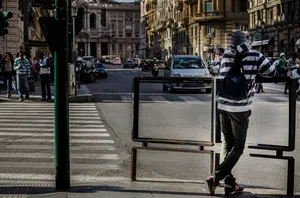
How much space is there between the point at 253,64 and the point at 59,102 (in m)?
2.14

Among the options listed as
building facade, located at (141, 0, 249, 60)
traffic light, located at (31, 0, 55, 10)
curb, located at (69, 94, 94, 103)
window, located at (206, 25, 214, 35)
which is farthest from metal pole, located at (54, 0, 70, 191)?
window, located at (206, 25, 214, 35)

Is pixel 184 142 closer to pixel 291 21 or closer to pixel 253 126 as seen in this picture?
pixel 253 126

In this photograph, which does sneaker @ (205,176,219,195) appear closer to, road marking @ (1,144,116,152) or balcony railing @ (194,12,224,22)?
road marking @ (1,144,116,152)

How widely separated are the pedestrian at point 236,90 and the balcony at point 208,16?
6517 centimetres

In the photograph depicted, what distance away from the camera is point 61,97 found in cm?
646

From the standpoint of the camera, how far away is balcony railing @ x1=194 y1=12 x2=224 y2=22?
231 feet

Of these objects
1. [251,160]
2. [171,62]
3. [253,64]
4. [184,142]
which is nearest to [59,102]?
[184,142]

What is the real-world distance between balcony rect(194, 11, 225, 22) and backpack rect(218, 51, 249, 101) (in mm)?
65294

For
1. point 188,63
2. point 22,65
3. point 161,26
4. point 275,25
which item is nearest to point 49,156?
point 22,65

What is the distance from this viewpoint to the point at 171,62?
88.3 feet

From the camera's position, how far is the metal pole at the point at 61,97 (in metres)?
6.44

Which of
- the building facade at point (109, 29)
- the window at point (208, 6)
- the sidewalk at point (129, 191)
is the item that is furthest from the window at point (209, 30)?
the building facade at point (109, 29)

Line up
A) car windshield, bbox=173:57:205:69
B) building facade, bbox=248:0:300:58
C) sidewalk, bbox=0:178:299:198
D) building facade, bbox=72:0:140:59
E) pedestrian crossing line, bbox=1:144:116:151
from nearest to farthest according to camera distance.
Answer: sidewalk, bbox=0:178:299:198, pedestrian crossing line, bbox=1:144:116:151, car windshield, bbox=173:57:205:69, building facade, bbox=248:0:300:58, building facade, bbox=72:0:140:59

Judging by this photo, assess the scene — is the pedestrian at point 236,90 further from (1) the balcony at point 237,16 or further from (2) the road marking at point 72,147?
(1) the balcony at point 237,16
